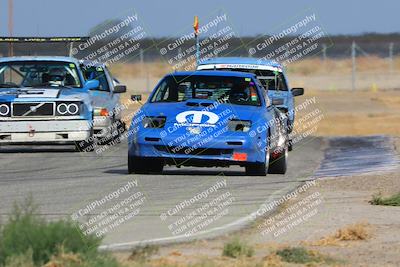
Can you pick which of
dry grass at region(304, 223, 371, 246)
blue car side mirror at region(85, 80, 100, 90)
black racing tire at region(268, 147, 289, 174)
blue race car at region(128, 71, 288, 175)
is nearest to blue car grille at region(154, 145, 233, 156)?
blue race car at region(128, 71, 288, 175)

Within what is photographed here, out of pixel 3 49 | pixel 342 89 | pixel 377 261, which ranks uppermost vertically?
pixel 377 261

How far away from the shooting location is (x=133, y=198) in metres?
14.1

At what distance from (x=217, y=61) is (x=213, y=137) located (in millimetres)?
7758

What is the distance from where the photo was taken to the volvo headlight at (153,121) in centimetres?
1681

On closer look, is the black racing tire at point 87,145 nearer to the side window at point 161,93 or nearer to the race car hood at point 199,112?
the side window at point 161,93

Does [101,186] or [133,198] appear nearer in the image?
[133,198]

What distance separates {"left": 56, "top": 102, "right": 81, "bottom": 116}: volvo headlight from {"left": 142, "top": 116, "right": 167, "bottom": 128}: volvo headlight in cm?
473

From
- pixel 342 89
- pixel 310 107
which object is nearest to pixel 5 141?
pixel 310 107

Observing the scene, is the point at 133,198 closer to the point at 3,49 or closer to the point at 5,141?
the point at 5,141

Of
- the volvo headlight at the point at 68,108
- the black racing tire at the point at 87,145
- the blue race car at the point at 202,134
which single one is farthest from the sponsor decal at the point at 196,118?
the black racing tire at the point at 87,145

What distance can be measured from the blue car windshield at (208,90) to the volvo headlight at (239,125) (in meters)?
0.72

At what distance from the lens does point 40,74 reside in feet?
74.0

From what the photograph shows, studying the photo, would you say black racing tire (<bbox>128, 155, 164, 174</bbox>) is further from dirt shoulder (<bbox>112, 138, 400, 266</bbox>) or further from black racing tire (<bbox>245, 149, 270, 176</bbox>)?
dirt shoulder (<bbox>112, 138, 400, 266</bbox>)

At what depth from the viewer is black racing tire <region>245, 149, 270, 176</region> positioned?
56.5 ft
